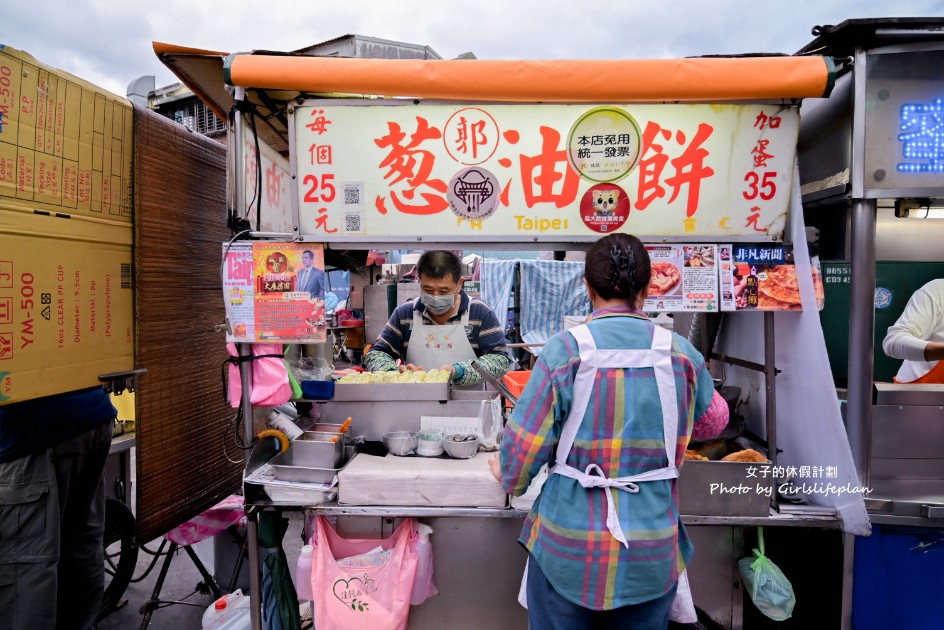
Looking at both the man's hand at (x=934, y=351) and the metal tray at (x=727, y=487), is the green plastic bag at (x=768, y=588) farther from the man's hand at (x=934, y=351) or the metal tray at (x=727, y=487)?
the man's hand at (x=934, y=351)

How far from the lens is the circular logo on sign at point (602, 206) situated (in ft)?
7.90

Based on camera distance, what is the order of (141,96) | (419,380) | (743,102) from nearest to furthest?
(743,102), (419,380), (141,96)

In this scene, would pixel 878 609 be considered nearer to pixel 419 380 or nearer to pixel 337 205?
pixel 419 380

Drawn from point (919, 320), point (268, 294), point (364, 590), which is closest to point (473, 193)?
point (268, 294)

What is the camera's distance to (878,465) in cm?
252

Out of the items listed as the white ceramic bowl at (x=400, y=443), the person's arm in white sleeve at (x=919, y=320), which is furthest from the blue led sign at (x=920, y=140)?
the white ceramic bowl at (x=400, y=443)

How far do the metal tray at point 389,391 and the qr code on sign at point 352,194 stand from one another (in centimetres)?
100

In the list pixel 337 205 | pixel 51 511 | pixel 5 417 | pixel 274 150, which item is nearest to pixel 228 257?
pixel 337 205

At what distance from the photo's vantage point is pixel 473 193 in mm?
2406

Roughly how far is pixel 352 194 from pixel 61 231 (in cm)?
132

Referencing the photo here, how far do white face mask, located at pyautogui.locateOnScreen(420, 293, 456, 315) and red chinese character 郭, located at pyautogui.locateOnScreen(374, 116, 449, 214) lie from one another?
1.15 meters

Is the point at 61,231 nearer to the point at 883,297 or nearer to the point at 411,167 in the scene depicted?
the point at 411,167

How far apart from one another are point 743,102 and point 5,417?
4.05 meters

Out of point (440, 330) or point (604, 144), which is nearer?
point (604, 144)
